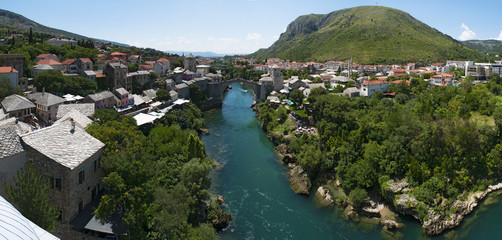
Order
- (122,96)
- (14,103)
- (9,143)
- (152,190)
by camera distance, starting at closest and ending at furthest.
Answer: (9,143) → (152,190) → (14,103) → (122,96)

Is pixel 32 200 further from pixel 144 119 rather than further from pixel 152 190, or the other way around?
pixel 144 119

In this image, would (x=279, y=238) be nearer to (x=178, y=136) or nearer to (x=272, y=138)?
(x=178, y=136)

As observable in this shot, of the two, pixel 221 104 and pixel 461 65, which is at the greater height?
pixel 461 65

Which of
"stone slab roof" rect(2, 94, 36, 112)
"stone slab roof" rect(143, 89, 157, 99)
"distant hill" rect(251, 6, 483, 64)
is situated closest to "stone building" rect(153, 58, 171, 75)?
"stone slab roof" rect(143, 89, 157, 99)

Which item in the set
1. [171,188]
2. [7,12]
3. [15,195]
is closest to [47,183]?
[15,195]

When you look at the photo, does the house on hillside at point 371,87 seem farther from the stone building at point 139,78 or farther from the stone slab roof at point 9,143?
the stone slab roof at point 9,143

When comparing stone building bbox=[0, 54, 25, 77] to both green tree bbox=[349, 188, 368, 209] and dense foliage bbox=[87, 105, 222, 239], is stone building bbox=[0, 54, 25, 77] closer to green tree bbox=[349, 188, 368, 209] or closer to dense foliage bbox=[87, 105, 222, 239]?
dense foliage bbox=[87, 105, 222, 239]

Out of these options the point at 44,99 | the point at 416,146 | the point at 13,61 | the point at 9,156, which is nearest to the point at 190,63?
the point at 13,61
